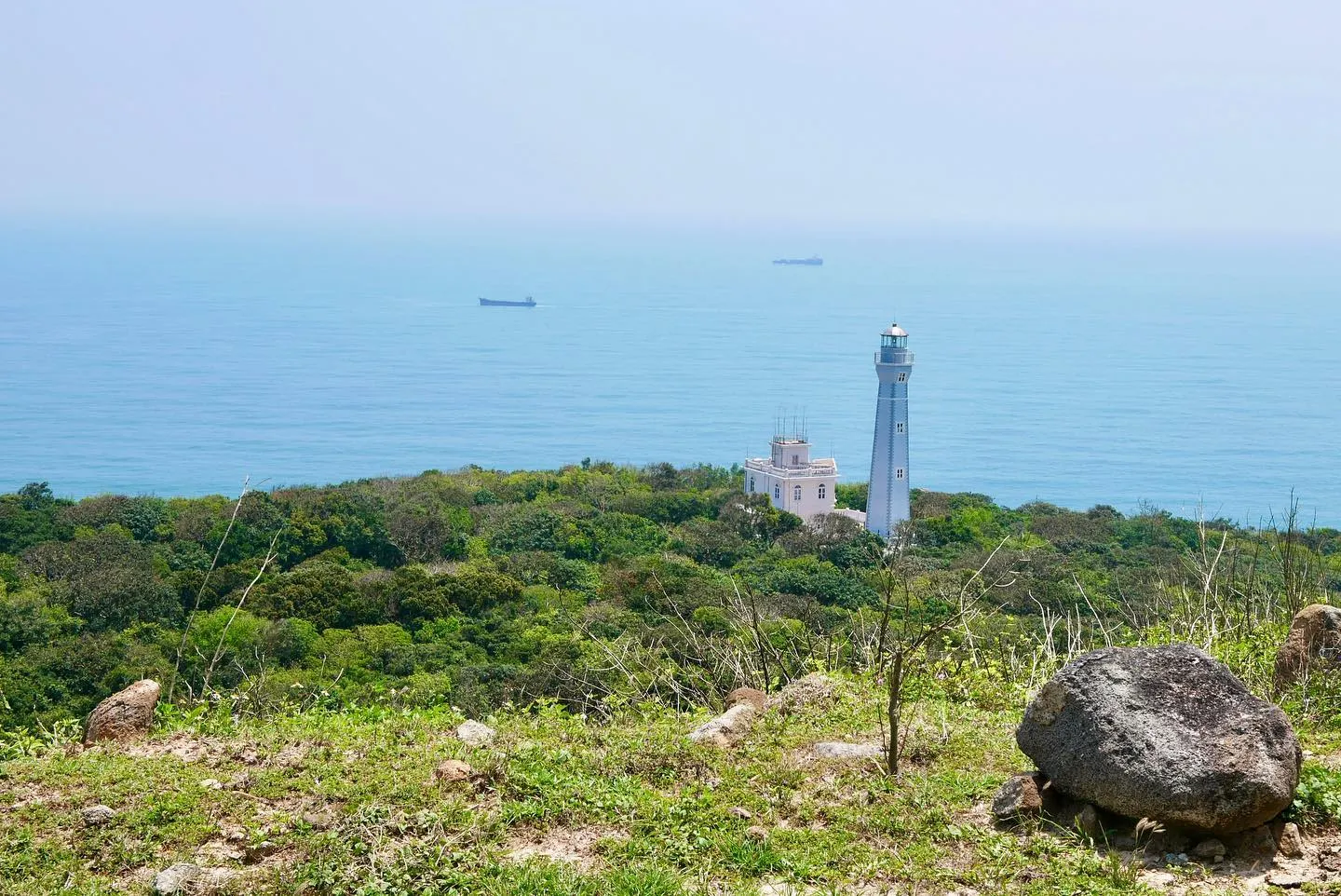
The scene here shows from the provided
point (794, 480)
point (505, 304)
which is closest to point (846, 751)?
point (794, 480)

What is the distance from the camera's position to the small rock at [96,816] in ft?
16.2

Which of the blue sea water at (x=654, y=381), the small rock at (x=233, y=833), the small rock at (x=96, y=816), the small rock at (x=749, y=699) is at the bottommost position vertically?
the blue sea water at (x=654, y=381)

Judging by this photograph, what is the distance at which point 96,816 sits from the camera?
4945 mm

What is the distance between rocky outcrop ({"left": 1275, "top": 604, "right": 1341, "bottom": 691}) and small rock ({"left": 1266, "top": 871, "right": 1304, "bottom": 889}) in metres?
1.95

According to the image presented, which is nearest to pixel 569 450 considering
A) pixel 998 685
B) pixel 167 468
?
pixel 167 468

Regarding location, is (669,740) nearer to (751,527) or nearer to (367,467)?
(751,527)

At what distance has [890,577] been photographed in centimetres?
572

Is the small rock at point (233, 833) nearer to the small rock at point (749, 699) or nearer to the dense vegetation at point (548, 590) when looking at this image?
the dense vegetation at point (548, 590)

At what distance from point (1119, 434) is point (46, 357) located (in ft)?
213

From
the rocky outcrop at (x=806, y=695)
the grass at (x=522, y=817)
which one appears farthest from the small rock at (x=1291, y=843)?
the rocky outcrop at (x=806, y=695)

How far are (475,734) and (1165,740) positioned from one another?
3017 millimetres

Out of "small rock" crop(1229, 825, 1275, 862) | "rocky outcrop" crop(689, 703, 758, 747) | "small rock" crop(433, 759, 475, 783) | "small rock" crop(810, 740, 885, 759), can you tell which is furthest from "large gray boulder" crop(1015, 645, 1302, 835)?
"small rock" crop(433, 759, 475, 783)

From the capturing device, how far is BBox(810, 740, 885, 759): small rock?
578cm

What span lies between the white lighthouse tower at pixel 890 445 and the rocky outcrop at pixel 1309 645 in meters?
28.1
